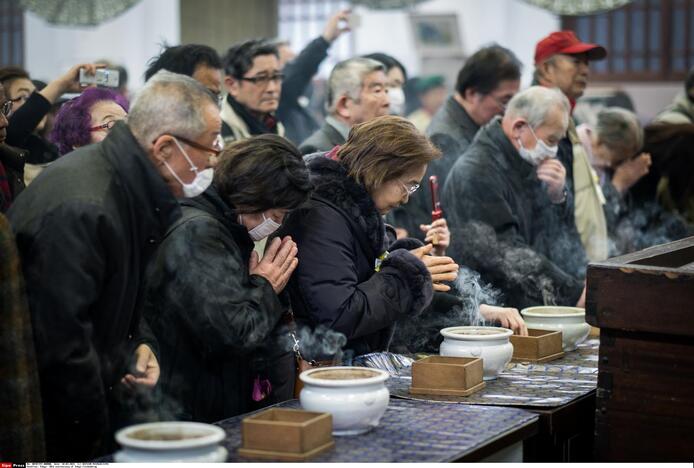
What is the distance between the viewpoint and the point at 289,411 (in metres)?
2.67

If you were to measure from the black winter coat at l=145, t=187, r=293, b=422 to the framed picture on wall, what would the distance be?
376 inches

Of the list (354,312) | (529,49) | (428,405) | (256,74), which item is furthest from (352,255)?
(529,49)

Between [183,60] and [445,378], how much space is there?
85.9 inches

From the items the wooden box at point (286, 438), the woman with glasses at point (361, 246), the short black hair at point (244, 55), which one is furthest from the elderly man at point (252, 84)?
the wooden box at point (286, 438)

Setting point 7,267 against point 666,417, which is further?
point 666,417

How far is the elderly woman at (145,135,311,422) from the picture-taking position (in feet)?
10.1

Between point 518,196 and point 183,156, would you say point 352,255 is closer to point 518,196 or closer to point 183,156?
point 183,156

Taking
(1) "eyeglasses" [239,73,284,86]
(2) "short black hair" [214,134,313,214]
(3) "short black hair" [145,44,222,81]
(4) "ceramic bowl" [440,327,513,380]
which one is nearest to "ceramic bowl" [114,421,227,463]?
(2) "short black hair" [214,134,313,214]

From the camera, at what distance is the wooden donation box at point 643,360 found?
294 centimetres

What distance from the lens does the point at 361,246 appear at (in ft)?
11.5

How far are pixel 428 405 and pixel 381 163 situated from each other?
0.83m

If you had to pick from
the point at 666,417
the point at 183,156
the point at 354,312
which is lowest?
the point at 666,417

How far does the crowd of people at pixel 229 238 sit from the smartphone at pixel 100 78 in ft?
0.15

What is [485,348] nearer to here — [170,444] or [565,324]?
[565,324]
